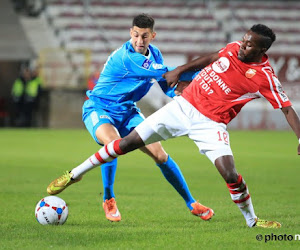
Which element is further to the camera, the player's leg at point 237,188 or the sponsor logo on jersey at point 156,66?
the sponsor logo on jersey at point 156,66

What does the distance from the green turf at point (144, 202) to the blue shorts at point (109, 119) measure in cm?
91

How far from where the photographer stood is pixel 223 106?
6.01m

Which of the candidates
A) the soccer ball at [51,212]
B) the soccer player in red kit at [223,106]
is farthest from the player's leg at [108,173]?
the soccer ball at [51,212]

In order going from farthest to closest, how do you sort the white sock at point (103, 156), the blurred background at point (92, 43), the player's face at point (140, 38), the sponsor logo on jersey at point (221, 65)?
1. the blurred background at point (92, 43)
2. the player's face at point (140, 38)
3. the white sock at point (103, 156)
4. the sponsor logo on jersey at point (221, 65)

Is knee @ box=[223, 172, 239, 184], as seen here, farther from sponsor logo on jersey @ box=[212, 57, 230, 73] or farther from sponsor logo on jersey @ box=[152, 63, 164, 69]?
sponsor logo on jersey @ box=[152, 63, 164, 69]

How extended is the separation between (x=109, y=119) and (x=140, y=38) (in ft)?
3.06

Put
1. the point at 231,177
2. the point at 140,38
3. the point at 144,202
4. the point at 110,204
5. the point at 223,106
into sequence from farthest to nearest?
the point at 144,202
the point at 110,204
the point at 140,38
the point at 223,106
the point at 231,177

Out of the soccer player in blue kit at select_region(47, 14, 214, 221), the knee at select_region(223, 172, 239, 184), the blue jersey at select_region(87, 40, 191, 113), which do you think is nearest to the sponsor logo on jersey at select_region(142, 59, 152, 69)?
the soccer player in blue kit at select_region(47, 14, 214, 221)

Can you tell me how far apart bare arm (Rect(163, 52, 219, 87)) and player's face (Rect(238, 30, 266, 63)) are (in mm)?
328

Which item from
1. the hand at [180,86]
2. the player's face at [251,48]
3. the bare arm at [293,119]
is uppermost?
the player's face at [251,48]

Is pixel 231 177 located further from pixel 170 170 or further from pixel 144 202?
pixel 144 202

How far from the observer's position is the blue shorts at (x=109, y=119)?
6855 mm

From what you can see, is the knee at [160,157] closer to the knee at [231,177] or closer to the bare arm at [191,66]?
the bare arm at [191,66]

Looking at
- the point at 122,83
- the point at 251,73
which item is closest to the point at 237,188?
the point at 251,73
